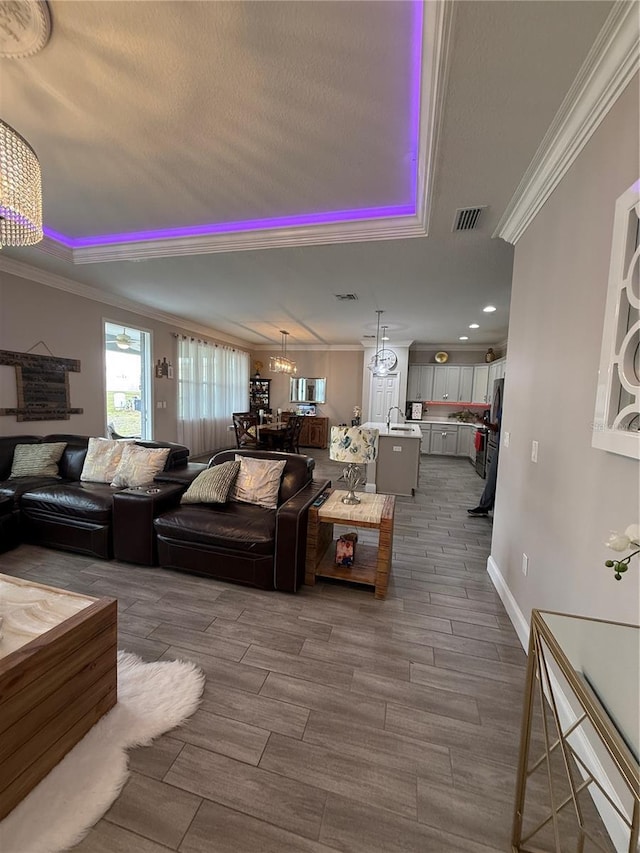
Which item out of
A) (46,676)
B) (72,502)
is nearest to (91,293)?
(72,502)

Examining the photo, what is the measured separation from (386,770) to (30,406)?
461 cm

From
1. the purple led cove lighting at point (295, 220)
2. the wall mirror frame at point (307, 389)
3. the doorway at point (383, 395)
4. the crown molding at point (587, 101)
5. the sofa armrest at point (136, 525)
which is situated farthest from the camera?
the wall mirror frame at point (307, 389)

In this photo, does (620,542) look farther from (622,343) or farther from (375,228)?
(375,228)

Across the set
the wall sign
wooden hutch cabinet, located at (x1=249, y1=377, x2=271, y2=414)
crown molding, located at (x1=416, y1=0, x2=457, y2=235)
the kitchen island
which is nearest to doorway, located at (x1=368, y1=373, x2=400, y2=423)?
the kitchen island

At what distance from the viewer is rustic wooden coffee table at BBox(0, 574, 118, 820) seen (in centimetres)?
114

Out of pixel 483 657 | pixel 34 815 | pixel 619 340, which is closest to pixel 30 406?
pixel 34 815

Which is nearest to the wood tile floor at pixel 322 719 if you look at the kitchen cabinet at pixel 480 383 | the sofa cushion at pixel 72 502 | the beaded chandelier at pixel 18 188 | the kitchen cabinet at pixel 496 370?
the sofa cushion at pixel 72 502

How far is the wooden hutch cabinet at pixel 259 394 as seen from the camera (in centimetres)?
920

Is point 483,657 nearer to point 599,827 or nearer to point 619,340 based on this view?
point 599,827

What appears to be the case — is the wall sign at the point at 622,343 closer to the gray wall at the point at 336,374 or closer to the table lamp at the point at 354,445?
the table lamp at the point at 354,445

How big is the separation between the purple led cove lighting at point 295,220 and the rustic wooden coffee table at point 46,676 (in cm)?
279

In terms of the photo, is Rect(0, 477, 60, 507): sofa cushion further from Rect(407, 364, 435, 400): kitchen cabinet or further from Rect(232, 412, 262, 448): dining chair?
Rect(407, 364, 435, 400): kitchen cabinet

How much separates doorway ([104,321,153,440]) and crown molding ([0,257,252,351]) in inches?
11.9

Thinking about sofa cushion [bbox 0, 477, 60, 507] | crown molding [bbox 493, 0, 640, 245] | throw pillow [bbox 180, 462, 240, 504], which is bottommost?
sofa cushion [bbox 0, 477, 60, 507]
